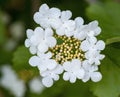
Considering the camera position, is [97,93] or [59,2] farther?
[59,2]

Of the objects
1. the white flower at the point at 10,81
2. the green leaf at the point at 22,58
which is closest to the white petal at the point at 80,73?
the green leaf at the point at 22,58

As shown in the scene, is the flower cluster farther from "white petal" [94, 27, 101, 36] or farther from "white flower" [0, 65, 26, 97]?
"white flower" [0, 65, 26, 97]

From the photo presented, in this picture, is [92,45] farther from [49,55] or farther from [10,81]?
[10,81]

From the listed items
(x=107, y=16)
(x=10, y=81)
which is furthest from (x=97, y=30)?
(x=10, y=81)

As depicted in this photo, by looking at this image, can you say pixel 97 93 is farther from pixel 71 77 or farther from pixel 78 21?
pixel 78 21

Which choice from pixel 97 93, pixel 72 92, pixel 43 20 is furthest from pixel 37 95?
pixel 43 20

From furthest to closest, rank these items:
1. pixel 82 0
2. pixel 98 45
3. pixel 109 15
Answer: pixel 82 0 → pixel 109 15 → pixel 98 45
